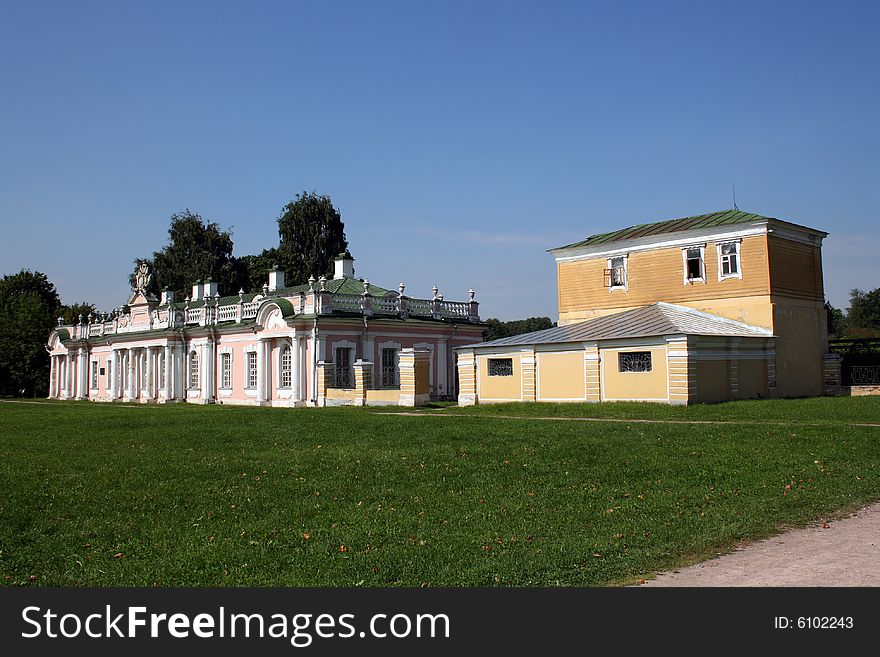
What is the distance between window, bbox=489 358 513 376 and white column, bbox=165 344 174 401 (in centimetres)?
2097

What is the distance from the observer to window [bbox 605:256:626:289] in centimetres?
3534

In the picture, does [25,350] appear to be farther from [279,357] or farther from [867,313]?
[867,313]

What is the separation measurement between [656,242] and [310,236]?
41920 mm

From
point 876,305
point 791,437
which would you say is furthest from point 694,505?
point 876,305

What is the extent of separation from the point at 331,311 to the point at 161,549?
29.5 m

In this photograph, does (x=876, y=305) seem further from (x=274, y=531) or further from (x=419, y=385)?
(x=274, y=531)

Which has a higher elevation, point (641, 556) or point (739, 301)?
point (739, 301)

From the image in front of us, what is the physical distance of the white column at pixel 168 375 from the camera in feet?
149

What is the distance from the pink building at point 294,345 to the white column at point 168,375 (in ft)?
0.18

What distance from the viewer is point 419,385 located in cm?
3222

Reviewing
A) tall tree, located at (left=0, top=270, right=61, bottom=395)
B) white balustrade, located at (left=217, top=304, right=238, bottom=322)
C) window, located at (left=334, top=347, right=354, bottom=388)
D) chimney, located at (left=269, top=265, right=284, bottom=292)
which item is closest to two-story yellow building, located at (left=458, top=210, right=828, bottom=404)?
window, located at (left=334, top=347, right=354, bottom=388)

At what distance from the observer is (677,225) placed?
3494 centimetres

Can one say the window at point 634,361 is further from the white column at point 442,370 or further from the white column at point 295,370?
the white column at point 295,370

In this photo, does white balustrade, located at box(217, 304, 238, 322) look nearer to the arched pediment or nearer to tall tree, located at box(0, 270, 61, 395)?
the arched pediment
